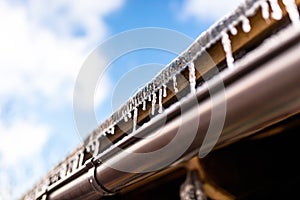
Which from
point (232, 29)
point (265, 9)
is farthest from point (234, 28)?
point (265, 9)

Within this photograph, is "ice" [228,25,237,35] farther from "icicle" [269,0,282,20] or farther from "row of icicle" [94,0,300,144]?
"icicle" [269,0,282,20]

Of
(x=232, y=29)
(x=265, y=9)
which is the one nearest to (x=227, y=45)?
(x=232, y=29)

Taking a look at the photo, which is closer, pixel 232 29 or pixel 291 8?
pixel 291 8

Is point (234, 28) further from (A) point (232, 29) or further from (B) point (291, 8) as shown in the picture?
(B) point (291, 8)

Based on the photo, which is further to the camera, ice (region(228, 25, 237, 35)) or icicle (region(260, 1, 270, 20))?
ice (region(228, 25, 237, 35))

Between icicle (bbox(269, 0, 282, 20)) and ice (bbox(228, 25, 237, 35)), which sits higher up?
ice (bbox(228, 25, 237, 35))

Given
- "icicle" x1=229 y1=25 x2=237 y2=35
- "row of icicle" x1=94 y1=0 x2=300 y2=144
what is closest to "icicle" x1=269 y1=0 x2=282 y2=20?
"row of icicle" x1=94 y1=0 x2=300 y2=144

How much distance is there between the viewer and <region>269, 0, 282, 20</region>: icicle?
3.42 ft

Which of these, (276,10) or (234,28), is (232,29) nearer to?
(234,28)

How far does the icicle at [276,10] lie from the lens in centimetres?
104

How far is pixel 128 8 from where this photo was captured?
3.59m

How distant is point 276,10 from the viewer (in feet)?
3.49

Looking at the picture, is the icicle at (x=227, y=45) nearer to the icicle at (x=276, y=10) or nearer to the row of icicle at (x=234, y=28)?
the row of icicle at (x=234, y=28)

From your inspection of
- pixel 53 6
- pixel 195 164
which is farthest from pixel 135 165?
pixel 53 6
